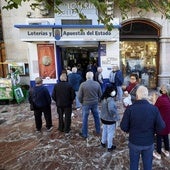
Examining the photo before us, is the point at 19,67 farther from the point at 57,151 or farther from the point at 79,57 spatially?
the point at 57,151

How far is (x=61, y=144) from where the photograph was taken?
5.54m

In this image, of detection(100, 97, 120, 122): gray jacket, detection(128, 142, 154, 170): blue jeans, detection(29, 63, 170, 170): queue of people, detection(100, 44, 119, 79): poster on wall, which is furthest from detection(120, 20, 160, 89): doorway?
detection(128, 142, 154, 170): blue jeans

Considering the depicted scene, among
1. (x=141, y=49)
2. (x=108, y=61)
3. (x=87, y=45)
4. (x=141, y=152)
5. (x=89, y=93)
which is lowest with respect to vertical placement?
(x=141, y=152)

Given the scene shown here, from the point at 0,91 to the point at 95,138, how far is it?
5884mm

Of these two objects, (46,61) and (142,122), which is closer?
(142,122)

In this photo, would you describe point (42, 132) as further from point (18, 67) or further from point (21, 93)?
Answer: point (18, 67)

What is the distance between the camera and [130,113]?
10.8ft

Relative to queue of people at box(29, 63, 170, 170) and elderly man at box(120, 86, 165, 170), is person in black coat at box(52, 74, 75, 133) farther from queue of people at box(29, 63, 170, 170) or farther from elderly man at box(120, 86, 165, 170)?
elderly man at box(120, 86, 165, 170)

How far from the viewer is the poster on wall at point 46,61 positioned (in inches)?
419

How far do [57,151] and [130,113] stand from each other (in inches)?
102

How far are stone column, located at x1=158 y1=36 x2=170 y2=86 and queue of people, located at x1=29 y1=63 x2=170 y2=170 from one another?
5467 millimetres

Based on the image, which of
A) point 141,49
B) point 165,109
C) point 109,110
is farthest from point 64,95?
point 141,49

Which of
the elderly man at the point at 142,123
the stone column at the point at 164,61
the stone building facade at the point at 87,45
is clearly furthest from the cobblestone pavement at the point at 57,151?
the stone column at the point at 164,61

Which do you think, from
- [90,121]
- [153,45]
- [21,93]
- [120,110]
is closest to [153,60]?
[153,45]
